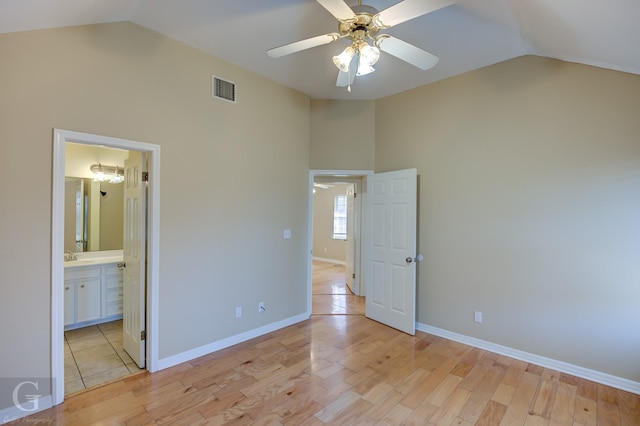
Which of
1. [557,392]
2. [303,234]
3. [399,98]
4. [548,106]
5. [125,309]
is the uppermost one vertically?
[399,98]

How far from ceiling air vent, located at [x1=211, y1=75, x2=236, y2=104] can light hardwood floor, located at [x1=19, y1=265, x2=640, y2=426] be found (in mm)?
2846

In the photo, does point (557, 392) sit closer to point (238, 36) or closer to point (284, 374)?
point (284, 374)

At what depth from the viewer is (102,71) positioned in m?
2.50

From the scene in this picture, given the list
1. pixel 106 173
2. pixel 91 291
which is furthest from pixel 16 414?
pixel 106 173

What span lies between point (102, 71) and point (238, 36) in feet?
3.97

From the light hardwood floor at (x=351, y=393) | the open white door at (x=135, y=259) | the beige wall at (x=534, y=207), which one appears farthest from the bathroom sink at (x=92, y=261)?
the beige wall at (x=534, y=207)

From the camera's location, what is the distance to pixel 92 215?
4391mm

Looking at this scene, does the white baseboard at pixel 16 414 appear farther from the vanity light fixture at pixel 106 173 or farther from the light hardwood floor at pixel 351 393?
the vanity light fixture at pixel 106 173

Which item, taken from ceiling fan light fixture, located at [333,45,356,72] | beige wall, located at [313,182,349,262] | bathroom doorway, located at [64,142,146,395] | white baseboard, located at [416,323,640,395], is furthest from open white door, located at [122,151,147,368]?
beige wall, located at [313,182,349,262]

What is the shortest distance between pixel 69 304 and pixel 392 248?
4256 mm

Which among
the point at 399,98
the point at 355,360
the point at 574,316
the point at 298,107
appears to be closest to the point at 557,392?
the point at 574,316

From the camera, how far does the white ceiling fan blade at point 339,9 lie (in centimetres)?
173

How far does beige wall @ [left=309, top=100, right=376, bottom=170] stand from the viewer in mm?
4430

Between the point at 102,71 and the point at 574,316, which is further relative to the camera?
the point at 574,316
